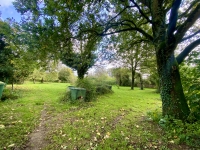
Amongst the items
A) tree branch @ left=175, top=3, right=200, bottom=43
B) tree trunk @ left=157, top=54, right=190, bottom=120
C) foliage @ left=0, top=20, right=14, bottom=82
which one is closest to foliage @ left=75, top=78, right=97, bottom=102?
tree trunk @ left=157, top=54, right=190, bottom=120

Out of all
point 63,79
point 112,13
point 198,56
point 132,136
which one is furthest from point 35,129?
point 63,79

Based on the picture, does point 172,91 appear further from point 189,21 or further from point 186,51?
point 189,21

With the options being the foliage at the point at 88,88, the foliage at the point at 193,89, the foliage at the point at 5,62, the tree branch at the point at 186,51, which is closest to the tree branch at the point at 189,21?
the tree branch at the point at 186,51

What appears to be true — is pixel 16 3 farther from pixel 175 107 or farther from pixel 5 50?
pixel 5 50

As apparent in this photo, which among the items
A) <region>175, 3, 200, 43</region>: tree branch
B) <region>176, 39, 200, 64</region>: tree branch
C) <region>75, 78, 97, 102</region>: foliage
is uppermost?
<region>175, 3, 200, 43</region>: tree branch

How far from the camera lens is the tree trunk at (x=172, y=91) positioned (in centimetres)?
367

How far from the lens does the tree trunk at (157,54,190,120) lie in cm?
367

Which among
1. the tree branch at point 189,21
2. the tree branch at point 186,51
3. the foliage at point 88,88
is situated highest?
the tree branch at point 189,21

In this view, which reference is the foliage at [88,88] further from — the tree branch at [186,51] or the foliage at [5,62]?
the foliage at [5,62]

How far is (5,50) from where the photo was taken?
1070 centimetres

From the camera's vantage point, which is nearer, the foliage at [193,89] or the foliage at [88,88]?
the foliage at [193,89]

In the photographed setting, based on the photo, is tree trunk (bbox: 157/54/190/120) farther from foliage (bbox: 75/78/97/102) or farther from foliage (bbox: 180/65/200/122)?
foliage (bbox: 75/78/97/102)

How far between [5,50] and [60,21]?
9917 mm

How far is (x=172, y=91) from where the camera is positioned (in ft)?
12.4
